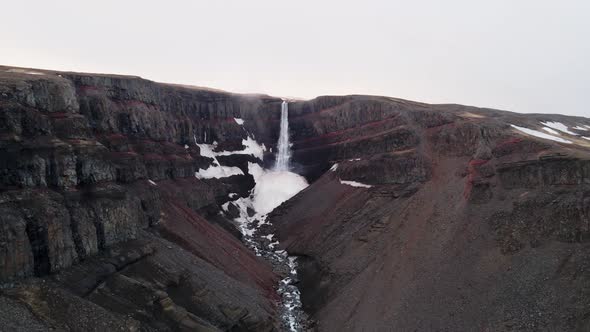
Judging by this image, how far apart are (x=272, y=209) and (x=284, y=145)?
20.0 m

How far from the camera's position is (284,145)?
86.9 metres

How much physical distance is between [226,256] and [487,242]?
81.8 ft

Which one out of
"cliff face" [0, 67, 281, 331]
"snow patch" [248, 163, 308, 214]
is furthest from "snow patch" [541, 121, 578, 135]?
"cliff face" [0, 67, 281, 331]

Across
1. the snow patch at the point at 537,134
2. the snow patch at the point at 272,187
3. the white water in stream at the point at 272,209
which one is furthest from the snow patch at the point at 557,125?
the white water in stream at the point at 272,209

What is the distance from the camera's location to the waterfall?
83625mm

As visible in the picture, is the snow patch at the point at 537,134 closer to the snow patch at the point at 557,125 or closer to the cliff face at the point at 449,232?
the cliff face at the point at 449,232

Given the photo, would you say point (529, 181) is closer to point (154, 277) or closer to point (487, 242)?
point (487, 242)

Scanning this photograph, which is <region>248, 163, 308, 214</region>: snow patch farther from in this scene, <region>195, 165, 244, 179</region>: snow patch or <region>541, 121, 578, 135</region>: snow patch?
<region>541, 121, 578, 135</region>: snow patch

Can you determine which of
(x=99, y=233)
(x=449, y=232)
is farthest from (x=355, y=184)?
→ (x=99, y=233)

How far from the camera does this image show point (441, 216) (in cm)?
4009

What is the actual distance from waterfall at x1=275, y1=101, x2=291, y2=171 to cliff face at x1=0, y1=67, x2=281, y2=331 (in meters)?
31.3

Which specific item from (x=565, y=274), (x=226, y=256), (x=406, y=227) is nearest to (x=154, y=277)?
(x=226, y=256)

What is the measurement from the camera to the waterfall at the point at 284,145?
83625 millimetres

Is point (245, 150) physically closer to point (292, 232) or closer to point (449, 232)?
point (292, 232)
